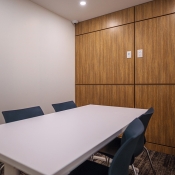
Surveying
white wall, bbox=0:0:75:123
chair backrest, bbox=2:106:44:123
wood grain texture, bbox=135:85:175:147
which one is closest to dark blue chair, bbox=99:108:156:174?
chair backrest, bbox=2:106:44:123

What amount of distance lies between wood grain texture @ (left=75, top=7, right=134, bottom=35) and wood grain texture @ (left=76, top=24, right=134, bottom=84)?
0.10 m

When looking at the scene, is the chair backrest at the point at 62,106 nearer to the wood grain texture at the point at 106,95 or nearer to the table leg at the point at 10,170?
the wood grain texture at the point at 106,95

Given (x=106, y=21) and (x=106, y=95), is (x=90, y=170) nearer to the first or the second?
(x=106, y=95)

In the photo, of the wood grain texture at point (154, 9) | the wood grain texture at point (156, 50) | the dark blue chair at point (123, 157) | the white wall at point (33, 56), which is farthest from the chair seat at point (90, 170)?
the wood grain texture at point (154, 9)

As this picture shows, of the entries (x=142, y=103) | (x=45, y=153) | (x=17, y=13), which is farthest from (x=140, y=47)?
(x=45, y=153)

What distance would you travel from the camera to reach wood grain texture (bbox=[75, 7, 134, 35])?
307 cm

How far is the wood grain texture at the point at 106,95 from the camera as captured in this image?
3.09 metres

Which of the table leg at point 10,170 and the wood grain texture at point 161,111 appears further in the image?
the wood grain texture at point 161,111

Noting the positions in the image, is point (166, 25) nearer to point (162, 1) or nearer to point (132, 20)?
point (162, 1)

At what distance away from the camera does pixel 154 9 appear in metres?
2.78

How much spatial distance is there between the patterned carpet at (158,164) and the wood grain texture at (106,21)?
8.43ft

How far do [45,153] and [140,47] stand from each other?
2.73 metres

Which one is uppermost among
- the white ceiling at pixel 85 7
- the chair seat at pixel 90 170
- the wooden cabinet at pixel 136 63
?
the white ceiling at pixel 85 7

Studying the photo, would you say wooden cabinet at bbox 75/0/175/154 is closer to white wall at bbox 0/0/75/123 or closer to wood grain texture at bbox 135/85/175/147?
wood grain texture at bbox 135/85/175/147
